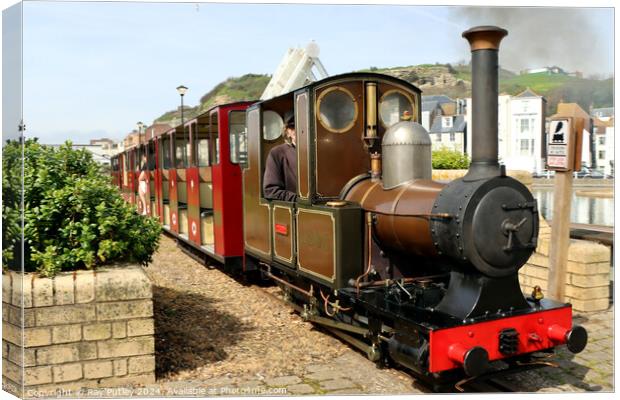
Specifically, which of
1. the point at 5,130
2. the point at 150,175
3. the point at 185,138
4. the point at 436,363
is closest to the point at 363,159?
the point at 436,363

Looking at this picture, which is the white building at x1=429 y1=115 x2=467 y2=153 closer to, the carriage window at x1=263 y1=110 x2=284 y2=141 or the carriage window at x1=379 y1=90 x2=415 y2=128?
the carriage window at x1=263 y1=110 x2=284 y2=141

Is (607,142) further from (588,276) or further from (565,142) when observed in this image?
(565,142)

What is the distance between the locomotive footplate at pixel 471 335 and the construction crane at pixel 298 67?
24.5ft

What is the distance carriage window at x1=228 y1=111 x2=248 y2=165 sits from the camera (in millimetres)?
8711

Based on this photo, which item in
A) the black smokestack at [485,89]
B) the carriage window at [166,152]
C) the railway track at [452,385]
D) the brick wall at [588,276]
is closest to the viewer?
the black smokestack at [485,89]

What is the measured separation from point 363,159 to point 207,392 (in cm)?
271

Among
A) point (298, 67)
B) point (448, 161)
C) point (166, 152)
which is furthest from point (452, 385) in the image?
point (448, 161)

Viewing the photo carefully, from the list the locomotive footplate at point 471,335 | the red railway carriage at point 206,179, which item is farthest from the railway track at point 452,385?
the red railway carriage at point 206,179

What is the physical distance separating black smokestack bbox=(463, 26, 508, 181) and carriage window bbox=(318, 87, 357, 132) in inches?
64.7

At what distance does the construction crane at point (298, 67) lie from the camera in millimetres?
11094

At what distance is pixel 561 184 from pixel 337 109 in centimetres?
244

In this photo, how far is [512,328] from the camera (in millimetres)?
4164

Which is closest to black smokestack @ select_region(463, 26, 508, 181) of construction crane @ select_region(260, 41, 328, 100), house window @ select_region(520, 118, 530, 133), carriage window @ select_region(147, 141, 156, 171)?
construction crane @ select_region(260, 41, 328, 100)

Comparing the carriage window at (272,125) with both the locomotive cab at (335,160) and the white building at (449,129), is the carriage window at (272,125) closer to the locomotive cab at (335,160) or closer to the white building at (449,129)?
the locomotive cab at (335,160)
